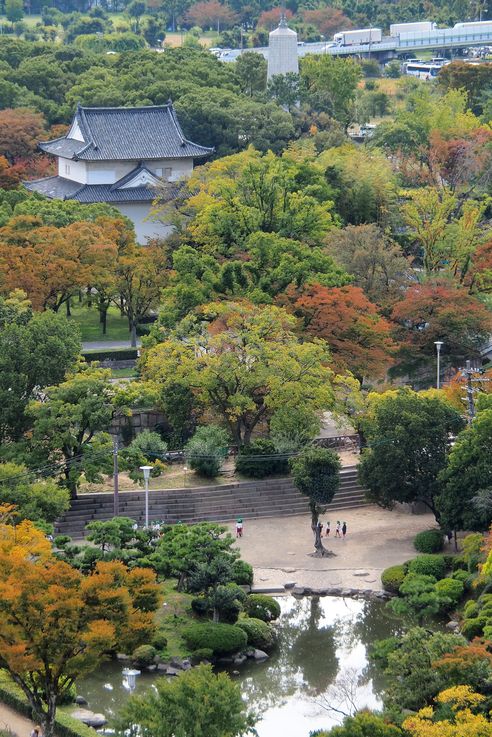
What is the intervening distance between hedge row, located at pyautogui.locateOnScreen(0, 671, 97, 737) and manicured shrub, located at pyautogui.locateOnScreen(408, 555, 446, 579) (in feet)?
41.2

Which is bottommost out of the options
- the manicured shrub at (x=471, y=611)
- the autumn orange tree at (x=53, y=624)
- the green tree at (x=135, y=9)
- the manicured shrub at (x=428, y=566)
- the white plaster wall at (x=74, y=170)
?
the manicured shrub at (x=428, y=566)

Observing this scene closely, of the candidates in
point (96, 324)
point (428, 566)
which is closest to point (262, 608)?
point (428, 566)

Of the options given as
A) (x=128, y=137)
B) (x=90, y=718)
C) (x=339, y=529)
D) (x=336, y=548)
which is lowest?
(x=336, y=548)

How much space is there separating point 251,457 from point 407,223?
79.8ft

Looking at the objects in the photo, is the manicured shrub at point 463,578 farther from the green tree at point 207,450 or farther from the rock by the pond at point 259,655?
the green tree at point 207,450

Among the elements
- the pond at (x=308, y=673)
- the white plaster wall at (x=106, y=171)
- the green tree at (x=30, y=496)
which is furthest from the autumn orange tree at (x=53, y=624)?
the white plaster wall at (x=106, y=171)

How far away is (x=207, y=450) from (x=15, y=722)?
Result: 1699 centimetres

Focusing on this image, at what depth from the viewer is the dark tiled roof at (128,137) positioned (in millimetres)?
Answer: 79875

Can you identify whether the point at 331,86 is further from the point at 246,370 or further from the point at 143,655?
the point at 143,655

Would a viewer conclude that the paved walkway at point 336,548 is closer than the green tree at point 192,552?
No

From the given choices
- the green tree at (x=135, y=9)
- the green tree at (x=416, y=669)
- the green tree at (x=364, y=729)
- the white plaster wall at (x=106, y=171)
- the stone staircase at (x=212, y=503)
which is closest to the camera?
the green tree at (x=364, y=729)

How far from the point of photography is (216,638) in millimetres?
41781

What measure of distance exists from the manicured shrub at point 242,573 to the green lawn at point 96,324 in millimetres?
21641

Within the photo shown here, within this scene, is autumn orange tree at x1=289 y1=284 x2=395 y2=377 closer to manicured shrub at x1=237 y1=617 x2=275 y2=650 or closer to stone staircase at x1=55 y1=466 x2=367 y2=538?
stone staircase at x1=55 y1=466 x2=367 y2=538
